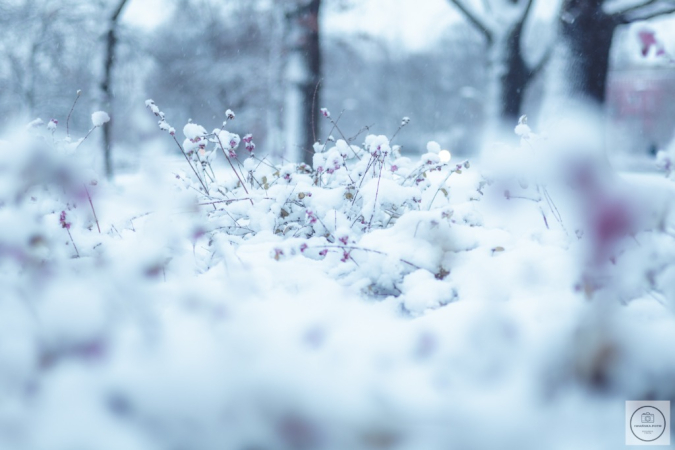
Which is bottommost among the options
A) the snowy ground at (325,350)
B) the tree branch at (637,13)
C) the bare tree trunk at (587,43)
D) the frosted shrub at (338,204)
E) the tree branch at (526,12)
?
the snowy ground at (325,350)

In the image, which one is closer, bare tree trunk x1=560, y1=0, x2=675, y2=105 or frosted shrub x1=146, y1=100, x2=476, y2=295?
frosted shrub x1=146, y1=100, x2=476, y2=295

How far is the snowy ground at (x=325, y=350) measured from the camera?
3.29 ft

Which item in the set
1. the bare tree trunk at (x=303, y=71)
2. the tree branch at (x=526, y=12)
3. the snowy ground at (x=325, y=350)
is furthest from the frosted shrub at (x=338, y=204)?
the tree branch at (x=526, y=12)

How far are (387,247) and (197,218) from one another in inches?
32.4

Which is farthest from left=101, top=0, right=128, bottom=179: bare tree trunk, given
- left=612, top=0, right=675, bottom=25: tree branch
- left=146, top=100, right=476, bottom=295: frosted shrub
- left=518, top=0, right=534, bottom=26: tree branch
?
left=612, top=0, right=675, bottom=25: tree branch

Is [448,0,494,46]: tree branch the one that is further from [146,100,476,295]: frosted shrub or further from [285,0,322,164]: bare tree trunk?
[146,100,476,295]: frosted shrub

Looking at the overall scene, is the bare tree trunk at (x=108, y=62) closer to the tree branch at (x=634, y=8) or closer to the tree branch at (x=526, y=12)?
the tree branch at (x=526, y=12)

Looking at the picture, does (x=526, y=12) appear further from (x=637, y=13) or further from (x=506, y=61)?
(x=637, y=13)

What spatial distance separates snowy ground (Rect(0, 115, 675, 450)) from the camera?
1004 mm

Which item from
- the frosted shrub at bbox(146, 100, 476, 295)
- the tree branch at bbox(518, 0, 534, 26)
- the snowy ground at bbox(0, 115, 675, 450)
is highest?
the tree branch at bbox(518, 0, 534, 26)

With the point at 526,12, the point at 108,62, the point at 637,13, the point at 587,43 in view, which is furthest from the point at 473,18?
the point at 108,62

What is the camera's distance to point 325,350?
1.22m

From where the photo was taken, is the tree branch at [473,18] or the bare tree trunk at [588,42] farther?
the tree branch at [473,18]

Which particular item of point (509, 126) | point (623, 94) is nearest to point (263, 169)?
point (509, 126)
